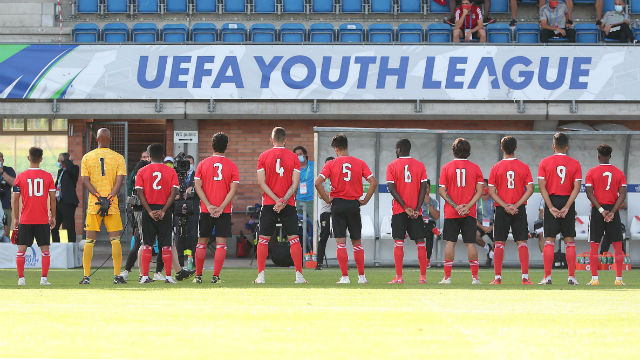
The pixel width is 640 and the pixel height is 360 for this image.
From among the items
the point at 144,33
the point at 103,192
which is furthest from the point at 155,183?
the point at 144,33

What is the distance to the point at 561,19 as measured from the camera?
2175 cm

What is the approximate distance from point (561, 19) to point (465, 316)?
1545 cm

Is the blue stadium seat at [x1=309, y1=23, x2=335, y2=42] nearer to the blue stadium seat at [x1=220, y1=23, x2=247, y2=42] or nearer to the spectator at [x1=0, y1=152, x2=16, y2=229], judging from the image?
the blue stadium seat at [x1=220, y1=23, x2=247, y2=42]

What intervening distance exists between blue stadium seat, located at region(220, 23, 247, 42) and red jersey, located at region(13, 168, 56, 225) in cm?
995

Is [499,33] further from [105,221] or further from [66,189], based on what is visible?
[105,221]

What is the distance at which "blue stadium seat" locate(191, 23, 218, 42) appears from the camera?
856 inches

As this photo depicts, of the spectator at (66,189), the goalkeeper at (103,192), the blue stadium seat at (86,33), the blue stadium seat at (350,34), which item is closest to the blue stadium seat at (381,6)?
the blue stadium seat at (350,34)

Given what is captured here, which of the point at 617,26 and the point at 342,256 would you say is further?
the point at 617,26

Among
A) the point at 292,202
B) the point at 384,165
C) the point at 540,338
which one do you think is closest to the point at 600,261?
the point at 384,165

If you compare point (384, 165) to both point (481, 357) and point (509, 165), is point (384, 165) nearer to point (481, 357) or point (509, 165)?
point (509, 165)

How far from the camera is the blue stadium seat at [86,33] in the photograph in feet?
71.6

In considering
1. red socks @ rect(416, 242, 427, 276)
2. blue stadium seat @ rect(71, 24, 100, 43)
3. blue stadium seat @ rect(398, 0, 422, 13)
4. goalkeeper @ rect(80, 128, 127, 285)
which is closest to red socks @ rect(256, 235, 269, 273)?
goalkeeper @ rect(80, 128, 127, 285)

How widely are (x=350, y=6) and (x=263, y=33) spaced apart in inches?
96.0

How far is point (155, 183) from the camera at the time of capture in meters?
11.9
